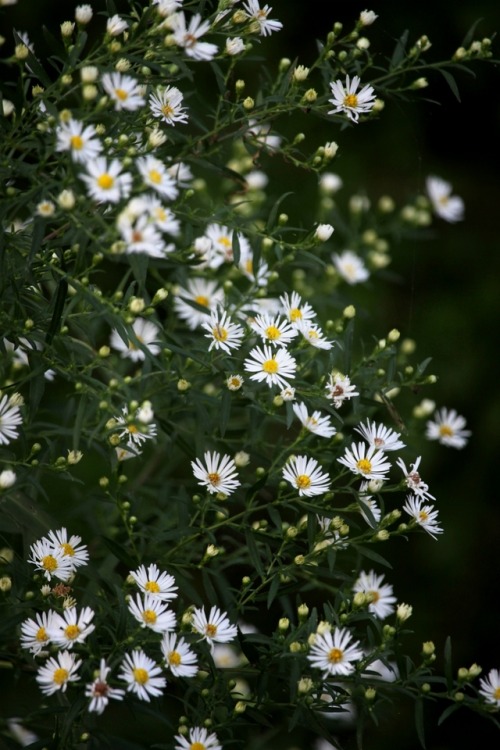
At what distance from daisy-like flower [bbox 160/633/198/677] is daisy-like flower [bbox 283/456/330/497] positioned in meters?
0.23

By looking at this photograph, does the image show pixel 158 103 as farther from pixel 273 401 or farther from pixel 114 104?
pixel 273 401

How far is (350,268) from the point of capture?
1.58 m

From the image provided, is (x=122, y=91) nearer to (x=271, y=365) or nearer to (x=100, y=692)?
(x=271, y=365)

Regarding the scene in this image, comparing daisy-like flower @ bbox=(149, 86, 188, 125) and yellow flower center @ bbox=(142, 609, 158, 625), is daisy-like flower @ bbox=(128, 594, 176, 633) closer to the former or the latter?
yellow flower center @ bbox=(142, 609, 158, 625)

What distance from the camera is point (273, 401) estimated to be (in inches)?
42.2

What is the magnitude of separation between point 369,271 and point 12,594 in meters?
0.91

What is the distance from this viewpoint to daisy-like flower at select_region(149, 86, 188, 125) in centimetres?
100

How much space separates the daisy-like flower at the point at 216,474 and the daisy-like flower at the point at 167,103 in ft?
1.32

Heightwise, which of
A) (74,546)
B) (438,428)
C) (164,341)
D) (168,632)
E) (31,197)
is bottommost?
(168,632)

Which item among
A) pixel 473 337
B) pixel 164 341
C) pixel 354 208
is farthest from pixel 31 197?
pixel 473 337

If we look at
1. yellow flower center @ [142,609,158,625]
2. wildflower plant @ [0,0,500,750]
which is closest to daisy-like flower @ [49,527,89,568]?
wildflower plant @ [0,0,500,750]

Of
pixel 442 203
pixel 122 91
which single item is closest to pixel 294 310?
pixel 122 91

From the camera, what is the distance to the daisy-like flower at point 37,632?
94cm

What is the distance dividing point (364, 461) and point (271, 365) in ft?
0.53
